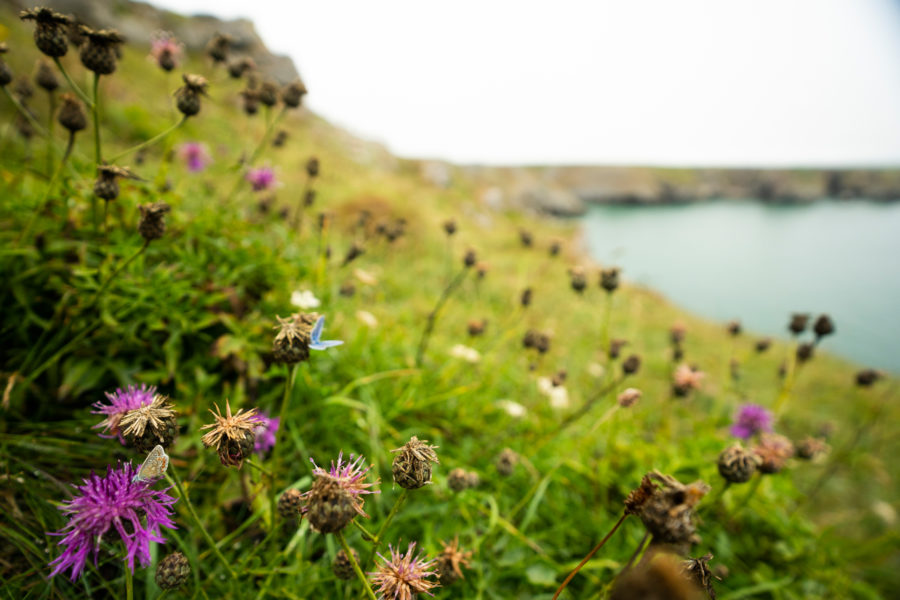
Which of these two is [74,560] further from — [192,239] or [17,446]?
[192,239]

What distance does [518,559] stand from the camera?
3.56 ft

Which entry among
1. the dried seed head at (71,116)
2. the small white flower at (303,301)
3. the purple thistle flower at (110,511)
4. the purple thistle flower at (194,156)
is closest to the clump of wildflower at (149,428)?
the purple thistle flower at (110,511)

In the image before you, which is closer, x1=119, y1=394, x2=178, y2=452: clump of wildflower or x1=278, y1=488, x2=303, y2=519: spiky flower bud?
x1=119, y1=394, x2=178, y2=452: clump of wildflower

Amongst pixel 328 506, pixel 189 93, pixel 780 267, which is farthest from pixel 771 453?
pixel 780 267

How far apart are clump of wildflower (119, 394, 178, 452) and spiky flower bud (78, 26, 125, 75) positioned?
2.92 ft

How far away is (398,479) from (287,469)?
0.83m

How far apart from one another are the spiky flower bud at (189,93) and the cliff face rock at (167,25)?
14104 mm

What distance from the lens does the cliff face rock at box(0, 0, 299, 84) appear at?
13875 mm

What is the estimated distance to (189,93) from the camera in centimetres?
103

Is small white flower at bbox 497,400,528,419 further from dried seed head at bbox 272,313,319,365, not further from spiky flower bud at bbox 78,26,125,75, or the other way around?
spiky flower bud at bbox 78,26,125,75

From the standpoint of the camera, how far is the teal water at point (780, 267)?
344 inches

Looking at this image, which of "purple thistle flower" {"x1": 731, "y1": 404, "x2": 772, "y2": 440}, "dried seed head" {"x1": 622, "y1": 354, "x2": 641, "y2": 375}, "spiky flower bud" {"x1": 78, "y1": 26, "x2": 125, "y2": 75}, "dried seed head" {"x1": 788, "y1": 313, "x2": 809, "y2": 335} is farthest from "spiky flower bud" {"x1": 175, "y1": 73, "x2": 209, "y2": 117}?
"dried seed head" {"x1": 788, "y1": 313, "x2": 809, "y2": 335}

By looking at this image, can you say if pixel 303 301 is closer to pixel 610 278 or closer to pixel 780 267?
pixel 610 278

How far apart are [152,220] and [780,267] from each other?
1695 centimetres
